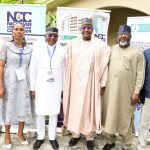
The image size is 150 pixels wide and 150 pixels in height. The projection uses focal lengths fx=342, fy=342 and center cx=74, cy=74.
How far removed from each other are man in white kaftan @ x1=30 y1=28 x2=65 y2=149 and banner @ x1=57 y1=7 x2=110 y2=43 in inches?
30.6

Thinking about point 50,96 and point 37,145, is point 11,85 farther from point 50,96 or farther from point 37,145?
point 37,145

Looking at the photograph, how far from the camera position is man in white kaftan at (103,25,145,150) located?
5.27 meters

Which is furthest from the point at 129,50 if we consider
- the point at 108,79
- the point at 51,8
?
the point at 51,8

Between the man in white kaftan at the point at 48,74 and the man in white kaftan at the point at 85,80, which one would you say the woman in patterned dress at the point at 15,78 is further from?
the man in white kaftan at the point at 85,80

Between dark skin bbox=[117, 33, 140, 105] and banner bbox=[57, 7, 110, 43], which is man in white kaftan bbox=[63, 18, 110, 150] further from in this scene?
banner bbox=[57, 7, 110, 43]

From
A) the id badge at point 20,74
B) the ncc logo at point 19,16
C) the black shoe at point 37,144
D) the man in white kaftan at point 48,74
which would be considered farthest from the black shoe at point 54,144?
the ncc logo at point 19,16

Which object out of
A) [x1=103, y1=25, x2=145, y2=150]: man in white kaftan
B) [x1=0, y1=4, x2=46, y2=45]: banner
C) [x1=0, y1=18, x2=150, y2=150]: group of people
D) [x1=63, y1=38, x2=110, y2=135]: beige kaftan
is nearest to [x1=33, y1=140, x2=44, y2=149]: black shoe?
[x1=0, y1=18, x2=150, y2=150]: group of people

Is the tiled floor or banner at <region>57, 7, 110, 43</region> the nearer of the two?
the tiled floor

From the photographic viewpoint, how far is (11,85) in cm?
537

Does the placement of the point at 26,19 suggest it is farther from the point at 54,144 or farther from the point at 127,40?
the point at 54,144

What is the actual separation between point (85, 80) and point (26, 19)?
63.1 inches

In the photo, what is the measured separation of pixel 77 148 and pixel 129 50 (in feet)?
6.15

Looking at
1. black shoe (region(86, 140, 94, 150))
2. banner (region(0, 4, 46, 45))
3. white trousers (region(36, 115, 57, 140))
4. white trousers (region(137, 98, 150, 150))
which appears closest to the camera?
white trousers (region(137, 98, 150, 150))

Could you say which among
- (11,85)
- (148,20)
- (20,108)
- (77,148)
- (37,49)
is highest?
(148,20)
